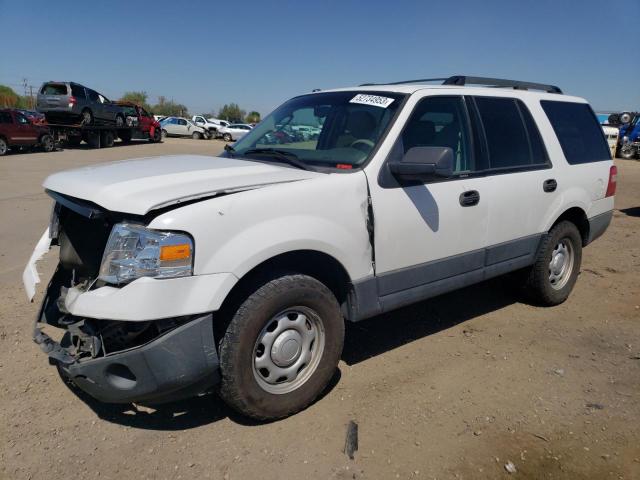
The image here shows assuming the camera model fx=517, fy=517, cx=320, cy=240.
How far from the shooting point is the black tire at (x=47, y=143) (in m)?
21.7

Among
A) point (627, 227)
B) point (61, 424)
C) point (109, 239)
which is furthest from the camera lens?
point (627, 227)

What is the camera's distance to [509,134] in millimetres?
4258

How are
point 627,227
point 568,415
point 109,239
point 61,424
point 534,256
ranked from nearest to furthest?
1. point 109,239
2. point 61,424
3. point 568,415
4. point 534,256
5. point 627,227

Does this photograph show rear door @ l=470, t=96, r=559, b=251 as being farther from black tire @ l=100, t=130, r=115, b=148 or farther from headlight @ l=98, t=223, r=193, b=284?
black tire @ l=100, t=130, r=115, b=148

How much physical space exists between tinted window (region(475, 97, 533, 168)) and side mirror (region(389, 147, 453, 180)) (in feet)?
3.32

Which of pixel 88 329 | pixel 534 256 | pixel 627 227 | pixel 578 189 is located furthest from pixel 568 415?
pixel 627 227

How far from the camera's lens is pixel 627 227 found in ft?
29.7

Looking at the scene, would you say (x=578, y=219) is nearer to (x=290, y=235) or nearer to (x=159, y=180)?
(x=290, y=235)

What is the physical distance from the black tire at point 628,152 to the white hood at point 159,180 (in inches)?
1137

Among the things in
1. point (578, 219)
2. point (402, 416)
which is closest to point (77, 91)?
point (578, 219)

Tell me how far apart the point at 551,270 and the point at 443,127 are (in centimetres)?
202

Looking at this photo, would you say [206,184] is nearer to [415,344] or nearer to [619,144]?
[415,344]

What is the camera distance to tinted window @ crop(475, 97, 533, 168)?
13.4 feet

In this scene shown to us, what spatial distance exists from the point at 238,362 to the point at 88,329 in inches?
30.8
